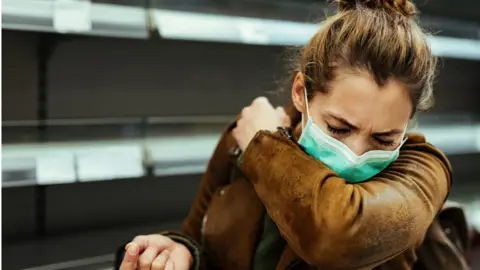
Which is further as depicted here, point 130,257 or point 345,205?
point 130,257

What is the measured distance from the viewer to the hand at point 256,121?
123cm

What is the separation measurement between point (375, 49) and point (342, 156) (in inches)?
8.0

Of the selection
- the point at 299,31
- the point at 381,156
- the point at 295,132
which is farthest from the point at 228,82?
the point at 381,156

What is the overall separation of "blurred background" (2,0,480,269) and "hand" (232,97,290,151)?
0.32 m

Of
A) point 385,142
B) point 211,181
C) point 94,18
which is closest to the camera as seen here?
point 385,142

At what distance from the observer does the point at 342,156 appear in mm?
1053

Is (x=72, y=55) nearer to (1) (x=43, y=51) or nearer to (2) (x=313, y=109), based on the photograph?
(1) (x=43, y=51)

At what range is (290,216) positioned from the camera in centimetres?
100

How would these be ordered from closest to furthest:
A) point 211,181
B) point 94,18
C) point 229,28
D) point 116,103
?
point 211,181
point 94,18
point 229,28
point 116,103

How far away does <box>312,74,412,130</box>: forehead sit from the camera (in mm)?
997

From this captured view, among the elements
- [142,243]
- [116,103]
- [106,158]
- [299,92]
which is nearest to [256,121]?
[299,92]

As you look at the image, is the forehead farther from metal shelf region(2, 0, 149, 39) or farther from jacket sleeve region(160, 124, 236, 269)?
metal shelf region(2, 0, 149, 39)

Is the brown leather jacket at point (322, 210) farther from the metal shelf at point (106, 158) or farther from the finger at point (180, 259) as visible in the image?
the metal shelf at point (106, 158)

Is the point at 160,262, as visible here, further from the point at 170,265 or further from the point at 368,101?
the point at 368,101
